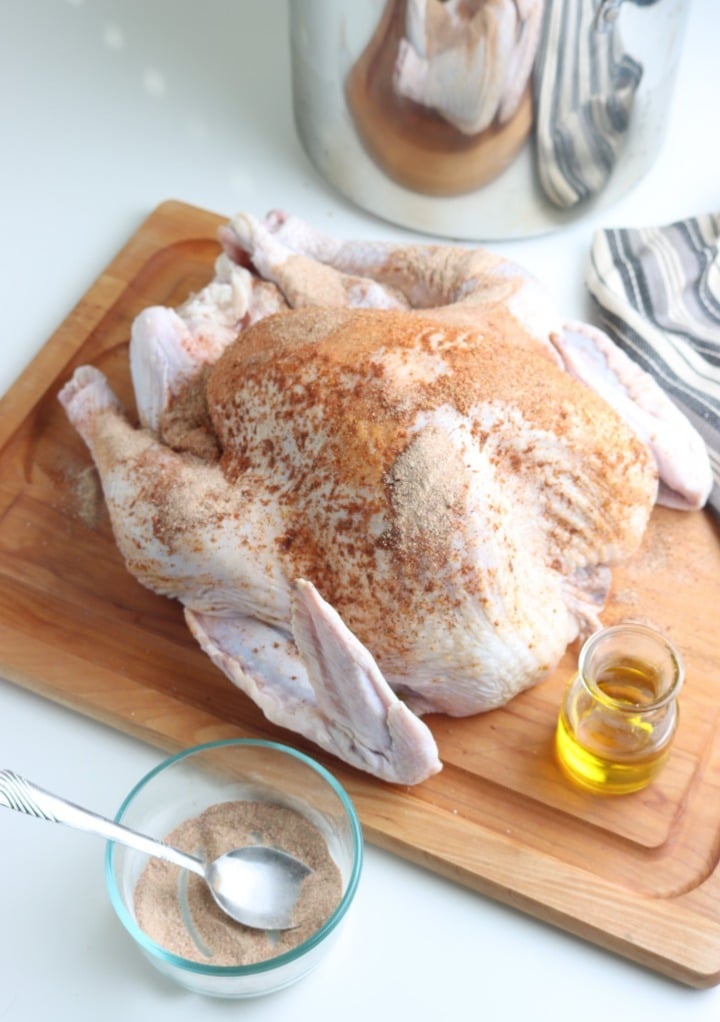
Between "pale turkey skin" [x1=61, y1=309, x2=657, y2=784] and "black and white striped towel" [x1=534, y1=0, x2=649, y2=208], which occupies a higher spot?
"black and white striped towel" [x1=534, y1=0, x2=649, y2=208]

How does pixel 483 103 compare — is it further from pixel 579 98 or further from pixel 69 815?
pixel 69 815

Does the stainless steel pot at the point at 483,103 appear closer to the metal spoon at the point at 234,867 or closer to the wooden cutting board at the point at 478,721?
the wooden cutting board at the point at 478,721

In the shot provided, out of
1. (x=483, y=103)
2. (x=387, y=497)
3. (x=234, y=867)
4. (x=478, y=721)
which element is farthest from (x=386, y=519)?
(x=483, y=103)

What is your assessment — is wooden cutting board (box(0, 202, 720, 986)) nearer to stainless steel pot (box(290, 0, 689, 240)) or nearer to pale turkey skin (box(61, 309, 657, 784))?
pale turkey skin (box(61, 309, 657, 784))

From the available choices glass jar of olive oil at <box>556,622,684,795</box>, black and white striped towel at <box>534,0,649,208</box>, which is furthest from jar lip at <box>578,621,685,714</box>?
black and white striped towel at <box>534,0,649,208</box>

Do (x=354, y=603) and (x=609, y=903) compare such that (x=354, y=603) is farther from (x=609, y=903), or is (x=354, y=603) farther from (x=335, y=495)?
(x=609, y=903)

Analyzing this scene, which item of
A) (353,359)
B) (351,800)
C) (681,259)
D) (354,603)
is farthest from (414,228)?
(351,800)
